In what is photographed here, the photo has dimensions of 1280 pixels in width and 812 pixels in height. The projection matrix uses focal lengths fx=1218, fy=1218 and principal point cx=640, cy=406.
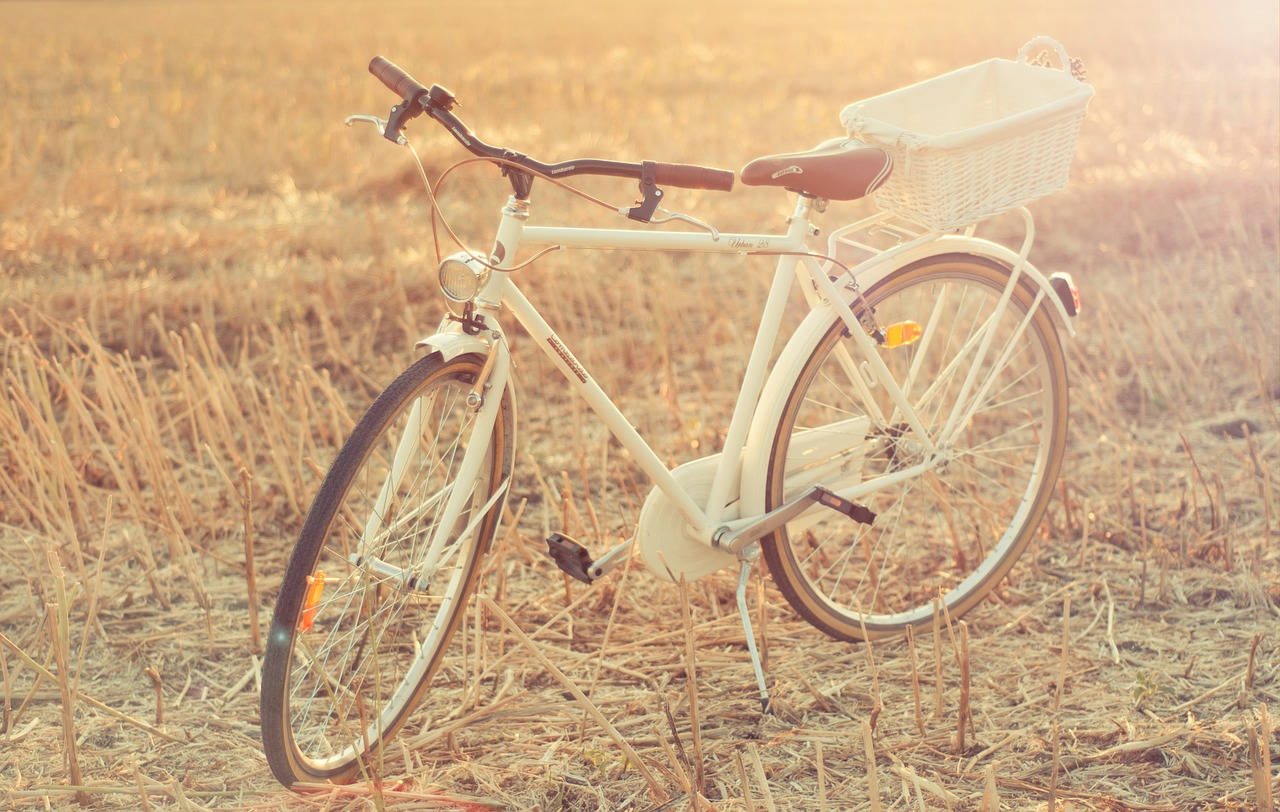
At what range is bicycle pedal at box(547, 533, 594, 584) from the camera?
8.80ft

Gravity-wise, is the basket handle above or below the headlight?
above

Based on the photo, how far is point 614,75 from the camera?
→ 1298 cm

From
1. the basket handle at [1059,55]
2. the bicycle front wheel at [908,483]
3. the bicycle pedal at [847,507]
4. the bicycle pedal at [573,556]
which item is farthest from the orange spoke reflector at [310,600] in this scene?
the basket handle at [1059,55]

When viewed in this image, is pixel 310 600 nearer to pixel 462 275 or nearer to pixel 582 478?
pixel 462 275

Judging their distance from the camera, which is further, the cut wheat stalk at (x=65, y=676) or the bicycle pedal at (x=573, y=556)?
the bicycle pedal at (x=573, y=556)

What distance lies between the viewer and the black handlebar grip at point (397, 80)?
226 centimetres

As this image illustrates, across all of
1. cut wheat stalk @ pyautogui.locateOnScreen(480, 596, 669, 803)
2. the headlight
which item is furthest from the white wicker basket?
cut wheat stalk @ pyautogui.locateOnScreen(480, 596, 669, 803)

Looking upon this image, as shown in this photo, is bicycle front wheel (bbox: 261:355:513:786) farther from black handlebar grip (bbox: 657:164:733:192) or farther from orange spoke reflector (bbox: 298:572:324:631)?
black handlebar grip (bbox: 657:164:733:192)

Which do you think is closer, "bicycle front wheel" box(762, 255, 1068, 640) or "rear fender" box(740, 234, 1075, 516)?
"rear fender" box(740, 234, 1075, 516)

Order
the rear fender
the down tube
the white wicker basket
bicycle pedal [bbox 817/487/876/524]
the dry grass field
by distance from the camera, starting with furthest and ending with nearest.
A: bicycle pedal [bbox 817/487/876/524], the rear fender, the white wicker basket, the dry grass field, the down tube

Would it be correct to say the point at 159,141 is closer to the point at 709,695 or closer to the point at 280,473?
the point at 280,473

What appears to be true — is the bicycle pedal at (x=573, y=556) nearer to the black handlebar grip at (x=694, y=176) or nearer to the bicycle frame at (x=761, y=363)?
the bicycle frame at (x=761, y=363)

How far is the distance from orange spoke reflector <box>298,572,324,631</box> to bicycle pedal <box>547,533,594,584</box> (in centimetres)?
54

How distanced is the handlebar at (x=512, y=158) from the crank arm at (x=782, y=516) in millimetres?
827
